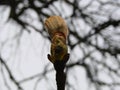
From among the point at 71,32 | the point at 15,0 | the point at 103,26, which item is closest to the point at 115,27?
the point at 103,26

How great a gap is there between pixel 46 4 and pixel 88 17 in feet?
1.65

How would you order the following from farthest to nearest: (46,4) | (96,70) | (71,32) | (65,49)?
(46,4) → (71,32) → (96,70) → (65,49)

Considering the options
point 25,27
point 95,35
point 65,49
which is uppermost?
point 65,49

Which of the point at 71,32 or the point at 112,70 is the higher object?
the point at 71,32

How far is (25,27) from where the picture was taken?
12.3ft

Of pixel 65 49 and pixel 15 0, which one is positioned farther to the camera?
pixel 15 0

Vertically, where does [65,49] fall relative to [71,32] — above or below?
above

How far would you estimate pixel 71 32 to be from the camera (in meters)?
3.66

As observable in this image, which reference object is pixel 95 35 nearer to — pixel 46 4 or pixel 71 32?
pixel 71 32

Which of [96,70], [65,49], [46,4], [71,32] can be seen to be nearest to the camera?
[65,49]

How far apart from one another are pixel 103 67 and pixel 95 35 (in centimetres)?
40

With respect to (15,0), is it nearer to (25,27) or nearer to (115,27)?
(25,27)

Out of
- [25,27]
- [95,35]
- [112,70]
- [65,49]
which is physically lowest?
[112,70]

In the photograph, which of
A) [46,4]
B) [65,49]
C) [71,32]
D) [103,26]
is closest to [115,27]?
[103,26]
